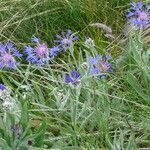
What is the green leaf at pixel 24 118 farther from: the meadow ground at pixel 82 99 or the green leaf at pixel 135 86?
the green leaf at pixel 135 86

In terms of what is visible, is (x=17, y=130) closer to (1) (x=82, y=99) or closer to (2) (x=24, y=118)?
(2) (x=24, y=118)

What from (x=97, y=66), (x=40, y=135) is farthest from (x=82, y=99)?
(x=40, y=135)

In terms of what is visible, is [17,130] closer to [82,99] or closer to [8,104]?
[8,104]

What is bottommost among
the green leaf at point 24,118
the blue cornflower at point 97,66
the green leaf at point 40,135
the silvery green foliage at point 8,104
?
the green leaf at point 40,135

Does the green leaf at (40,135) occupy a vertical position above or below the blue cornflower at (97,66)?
below

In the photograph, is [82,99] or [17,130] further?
[82,99]

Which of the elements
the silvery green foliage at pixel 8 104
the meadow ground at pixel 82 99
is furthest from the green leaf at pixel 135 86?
the silvery green foliage at pixel 8 104

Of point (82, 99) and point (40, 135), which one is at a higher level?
point (82, 99)

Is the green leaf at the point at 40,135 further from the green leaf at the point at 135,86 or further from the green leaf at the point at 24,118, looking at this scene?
the green leaf at the point at 135,86

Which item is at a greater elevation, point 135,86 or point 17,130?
point 135,86

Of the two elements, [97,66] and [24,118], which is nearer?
[24,118]

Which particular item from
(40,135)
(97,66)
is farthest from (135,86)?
(40,135)

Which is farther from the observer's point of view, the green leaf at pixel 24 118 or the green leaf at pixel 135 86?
the green leaf at pixel 135 86
